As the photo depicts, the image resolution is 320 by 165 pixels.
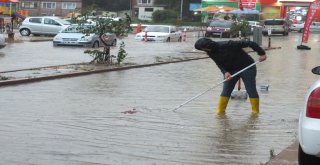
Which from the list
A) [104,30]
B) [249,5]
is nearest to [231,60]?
[104,30]

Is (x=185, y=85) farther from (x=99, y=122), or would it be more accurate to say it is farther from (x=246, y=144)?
(x=246, y=144)

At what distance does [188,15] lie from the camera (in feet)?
332

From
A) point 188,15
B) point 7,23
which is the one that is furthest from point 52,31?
point 188,15

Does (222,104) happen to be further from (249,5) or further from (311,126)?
(249,5)

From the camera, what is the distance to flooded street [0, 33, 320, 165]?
675cm

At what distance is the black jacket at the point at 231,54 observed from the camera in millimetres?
9391

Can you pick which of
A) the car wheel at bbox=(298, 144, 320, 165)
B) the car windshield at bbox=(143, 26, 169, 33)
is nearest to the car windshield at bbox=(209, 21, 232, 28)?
the car windshield at bbox=(143, 26, 169, 33)

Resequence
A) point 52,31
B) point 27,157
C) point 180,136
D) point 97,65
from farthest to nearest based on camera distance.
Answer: point 52,31, point 97,65, point 180,136, point 27,157

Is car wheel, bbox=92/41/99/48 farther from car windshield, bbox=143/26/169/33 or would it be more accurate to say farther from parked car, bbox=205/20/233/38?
parked car, bbox=205/20/233/38

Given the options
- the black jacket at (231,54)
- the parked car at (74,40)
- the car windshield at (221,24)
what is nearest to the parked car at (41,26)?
the parked car at (74,40)

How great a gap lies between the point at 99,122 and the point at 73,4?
96.2m

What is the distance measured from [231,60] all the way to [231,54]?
0.32 feet

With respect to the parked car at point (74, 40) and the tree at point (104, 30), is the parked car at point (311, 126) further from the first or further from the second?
the parked car at point (74, 40)

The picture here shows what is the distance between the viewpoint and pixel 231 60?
9.66 meters
